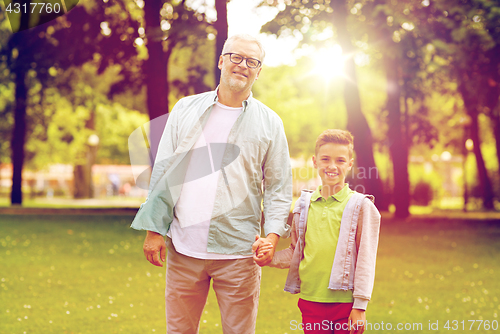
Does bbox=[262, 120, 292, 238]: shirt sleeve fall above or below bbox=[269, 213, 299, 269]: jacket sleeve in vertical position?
above

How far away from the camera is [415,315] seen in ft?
21.7

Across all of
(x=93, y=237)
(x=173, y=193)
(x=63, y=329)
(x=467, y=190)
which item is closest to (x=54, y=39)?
(x=93, y=237)

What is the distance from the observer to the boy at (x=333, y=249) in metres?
3.17

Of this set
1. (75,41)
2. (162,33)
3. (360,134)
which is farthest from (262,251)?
(75,41)

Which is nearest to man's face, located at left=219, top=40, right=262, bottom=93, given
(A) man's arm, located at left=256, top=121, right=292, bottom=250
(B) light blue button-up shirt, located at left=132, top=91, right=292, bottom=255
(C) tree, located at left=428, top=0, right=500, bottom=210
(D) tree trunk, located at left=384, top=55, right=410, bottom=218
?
(B) light blue button-up shirt, located at left=132, top=91, right=292, bottom=255

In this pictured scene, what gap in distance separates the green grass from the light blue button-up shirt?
2893 millimetres

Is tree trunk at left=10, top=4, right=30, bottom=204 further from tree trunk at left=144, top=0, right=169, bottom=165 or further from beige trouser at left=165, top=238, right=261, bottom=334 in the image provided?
beige trouser at left=165, top=238, right=261, bottom=334

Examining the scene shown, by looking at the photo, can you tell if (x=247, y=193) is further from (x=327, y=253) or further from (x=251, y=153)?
(x=327, y=253)

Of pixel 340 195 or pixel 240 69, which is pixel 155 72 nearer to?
pixel 240 69

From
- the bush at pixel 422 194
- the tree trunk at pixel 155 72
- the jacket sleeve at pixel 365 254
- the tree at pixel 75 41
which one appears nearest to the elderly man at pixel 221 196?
the jacket sleeve at pixel 365 254

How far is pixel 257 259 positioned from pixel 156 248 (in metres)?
0.61

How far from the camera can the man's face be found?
3.27 meters

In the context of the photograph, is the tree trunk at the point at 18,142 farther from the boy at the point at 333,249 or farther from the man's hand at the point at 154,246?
the boy at the point at 333,249

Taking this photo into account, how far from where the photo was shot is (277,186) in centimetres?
333
